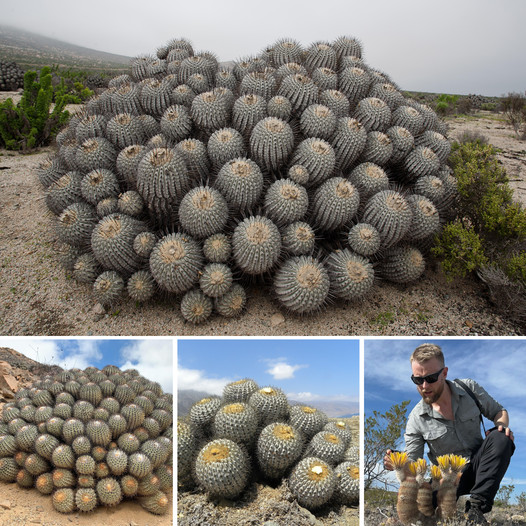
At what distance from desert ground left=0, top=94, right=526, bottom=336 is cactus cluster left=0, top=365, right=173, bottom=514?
1117 millimetres

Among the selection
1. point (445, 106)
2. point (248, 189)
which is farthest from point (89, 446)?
point (445, 106)

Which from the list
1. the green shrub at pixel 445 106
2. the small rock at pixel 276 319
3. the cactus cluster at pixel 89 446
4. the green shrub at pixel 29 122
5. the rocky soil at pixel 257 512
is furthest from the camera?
the green shrub at pixel 445 106

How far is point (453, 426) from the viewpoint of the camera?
9.60ft

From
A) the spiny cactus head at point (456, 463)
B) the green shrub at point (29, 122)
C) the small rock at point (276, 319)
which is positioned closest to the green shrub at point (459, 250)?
the small rock at point (276, 319)

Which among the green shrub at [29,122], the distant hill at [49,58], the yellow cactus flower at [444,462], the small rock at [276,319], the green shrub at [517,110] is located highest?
the distant hill at [49,58]

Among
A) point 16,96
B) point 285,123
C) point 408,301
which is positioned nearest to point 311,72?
point 285,123

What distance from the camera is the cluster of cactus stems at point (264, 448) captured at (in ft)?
10.1

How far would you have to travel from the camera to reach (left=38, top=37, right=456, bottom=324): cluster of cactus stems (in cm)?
469

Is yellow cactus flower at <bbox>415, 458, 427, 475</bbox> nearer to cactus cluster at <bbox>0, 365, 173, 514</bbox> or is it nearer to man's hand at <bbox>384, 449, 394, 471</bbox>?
man's hand at <bbox>384, 449, 394, 471</bbox>

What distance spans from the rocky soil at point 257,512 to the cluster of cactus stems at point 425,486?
0.43m

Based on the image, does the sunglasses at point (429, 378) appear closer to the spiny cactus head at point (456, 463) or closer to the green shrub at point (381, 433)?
the green shrub at point (381, 433)

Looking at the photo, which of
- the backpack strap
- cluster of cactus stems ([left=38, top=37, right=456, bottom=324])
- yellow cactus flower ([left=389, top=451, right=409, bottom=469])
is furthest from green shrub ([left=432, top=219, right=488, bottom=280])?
yellow cactus flower ([left=389, top=451, right=409, bottom=469])

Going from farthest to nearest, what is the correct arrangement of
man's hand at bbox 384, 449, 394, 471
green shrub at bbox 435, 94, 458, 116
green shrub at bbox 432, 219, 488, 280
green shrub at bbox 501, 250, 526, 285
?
green shrub at bbox 435, 94, 458, 116 → green shrub at bbox 432, 219, 488, 280 → green shrub at bbox 501, 250, 526, 285 → man's hand at bbox 384, 449, 394, 471

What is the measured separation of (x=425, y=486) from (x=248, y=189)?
3220mm
